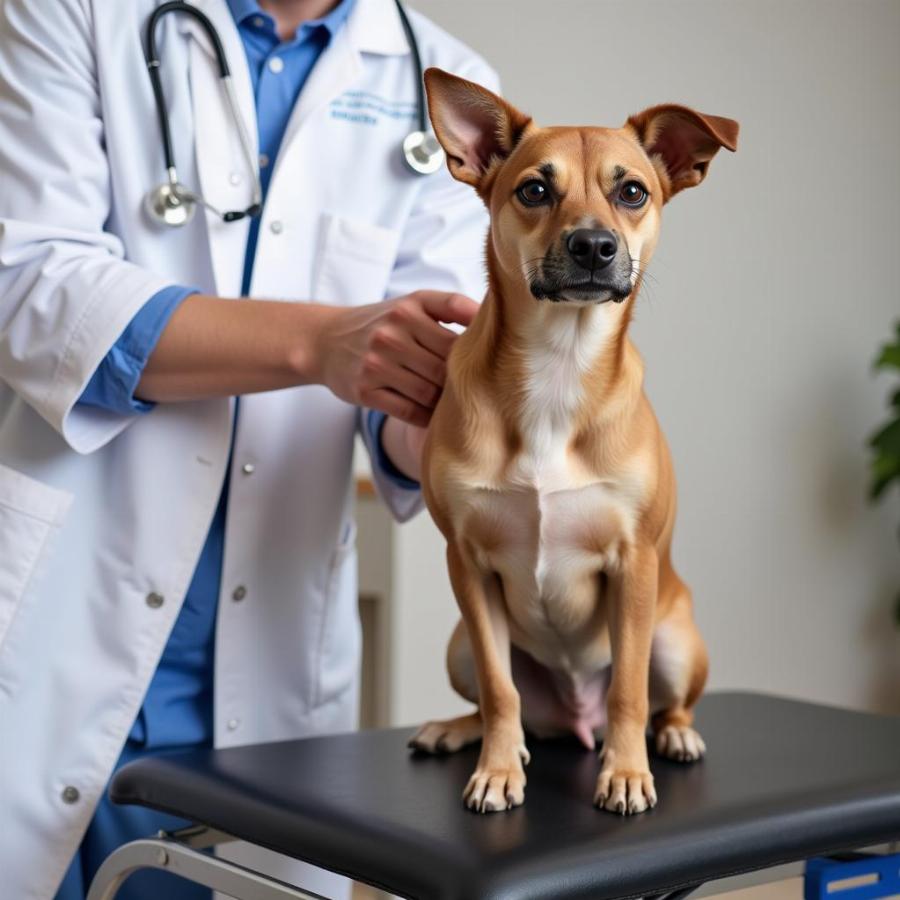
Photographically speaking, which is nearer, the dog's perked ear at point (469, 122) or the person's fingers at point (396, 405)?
the dog's perked ear at point (469, 122)

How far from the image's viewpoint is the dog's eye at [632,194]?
899 millimetres

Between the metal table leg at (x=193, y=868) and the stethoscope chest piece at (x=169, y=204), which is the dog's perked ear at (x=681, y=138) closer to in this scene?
the stethoscope chest piece at (x=169, y=204)

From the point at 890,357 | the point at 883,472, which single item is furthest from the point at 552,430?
the point at 883,472

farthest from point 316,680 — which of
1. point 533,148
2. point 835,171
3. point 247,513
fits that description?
point 835,171

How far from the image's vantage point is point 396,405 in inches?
41.8

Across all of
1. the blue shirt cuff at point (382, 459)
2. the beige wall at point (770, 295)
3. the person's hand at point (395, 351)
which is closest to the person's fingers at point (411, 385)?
the person's hand at point (395, 351)

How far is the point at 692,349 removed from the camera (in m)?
3.25

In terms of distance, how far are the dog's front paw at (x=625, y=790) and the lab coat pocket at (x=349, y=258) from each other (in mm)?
599

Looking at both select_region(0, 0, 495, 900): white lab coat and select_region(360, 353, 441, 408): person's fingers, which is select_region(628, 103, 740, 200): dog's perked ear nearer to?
select_region(360, 353, 441, 408): person's fingers

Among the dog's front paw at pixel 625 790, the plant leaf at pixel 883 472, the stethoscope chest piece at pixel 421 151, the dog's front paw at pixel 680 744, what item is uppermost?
the stethoscope chest piece at pixel 421 151

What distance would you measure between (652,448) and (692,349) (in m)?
2.40

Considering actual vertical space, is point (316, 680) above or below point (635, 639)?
below

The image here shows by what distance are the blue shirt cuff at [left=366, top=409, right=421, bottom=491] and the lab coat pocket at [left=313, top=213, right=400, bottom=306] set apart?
0.41ft

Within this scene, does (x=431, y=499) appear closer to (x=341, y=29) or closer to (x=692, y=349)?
(x=341, y=29)
